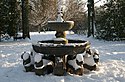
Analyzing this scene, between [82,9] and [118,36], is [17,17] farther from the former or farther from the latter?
[82,9]

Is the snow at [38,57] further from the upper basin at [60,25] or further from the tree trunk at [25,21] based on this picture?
the tree trunk at [25,21]

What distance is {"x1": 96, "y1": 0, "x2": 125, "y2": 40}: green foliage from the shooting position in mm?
19625

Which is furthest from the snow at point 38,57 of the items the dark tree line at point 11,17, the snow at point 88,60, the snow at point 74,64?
the dark tree line at point 11,17

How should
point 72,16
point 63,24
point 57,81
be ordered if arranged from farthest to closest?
point 72,16, point 63,24, point 57,81

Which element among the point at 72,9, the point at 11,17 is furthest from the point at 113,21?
the point at 72,9

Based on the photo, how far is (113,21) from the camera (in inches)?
786

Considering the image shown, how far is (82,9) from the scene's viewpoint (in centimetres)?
4597

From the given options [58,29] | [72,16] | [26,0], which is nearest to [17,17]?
[26,0]

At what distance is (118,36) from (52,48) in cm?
1237

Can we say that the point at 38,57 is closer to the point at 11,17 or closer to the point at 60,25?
the point at 60,25

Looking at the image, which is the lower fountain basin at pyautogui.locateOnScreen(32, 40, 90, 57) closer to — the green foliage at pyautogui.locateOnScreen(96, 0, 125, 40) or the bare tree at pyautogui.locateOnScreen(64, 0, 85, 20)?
the green foliage at pyautogui.locateOnScreen(96, 0, 125, 40)

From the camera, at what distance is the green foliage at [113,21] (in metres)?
19.6

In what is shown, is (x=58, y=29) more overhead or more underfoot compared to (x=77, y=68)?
more overhead

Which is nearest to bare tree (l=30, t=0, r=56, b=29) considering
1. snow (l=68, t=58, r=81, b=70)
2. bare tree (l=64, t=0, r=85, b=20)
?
bare tree (l=64, t=0, r=85, b=20)
